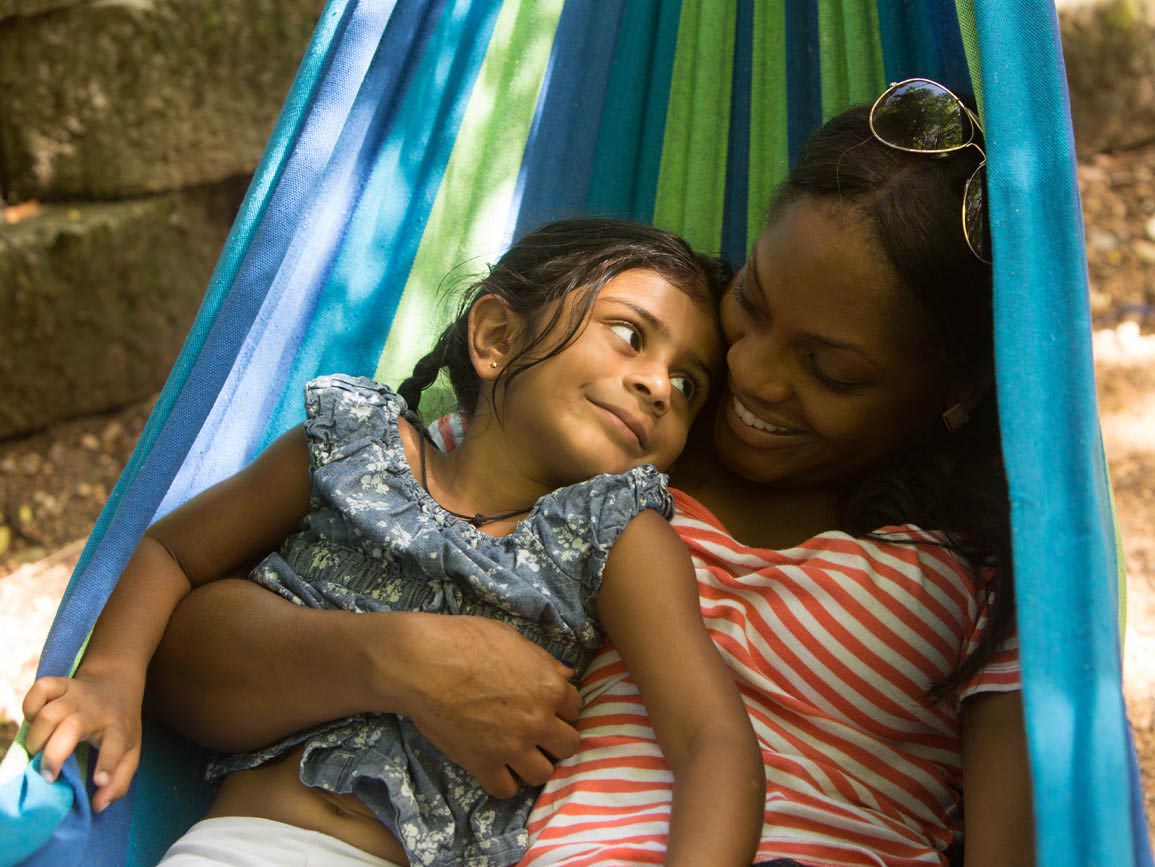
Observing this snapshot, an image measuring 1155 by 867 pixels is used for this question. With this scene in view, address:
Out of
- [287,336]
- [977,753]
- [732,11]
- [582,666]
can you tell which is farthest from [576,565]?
[732,11]

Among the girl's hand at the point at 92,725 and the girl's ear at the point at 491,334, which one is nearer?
the girl's hand at the point at 92,725

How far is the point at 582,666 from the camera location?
57.0 inches

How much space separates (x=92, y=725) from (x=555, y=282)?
0.75 metres

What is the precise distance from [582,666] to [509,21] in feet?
3.60

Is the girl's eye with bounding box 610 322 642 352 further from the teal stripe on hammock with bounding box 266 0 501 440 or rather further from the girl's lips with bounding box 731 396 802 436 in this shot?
the teal stripe on hammock with bounding box 266 0 501 440

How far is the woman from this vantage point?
1284 mm

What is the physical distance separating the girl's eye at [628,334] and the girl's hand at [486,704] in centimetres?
40

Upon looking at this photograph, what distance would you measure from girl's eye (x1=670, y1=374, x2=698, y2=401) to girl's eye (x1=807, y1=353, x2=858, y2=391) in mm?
173

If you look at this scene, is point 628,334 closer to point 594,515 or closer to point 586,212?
point 594,515

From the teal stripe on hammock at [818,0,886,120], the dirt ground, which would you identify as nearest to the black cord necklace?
the teal stripe on hammock at [818,0,886,120]

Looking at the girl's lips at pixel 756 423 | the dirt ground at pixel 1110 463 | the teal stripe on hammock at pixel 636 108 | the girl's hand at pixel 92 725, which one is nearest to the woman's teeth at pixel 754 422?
the girl's lips at pixel 756 423

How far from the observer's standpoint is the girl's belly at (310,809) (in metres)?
1.33

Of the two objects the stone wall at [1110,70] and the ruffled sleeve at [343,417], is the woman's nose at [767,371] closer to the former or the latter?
the ruffled sleeve at [343,417]

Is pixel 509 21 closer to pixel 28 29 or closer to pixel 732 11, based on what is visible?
pixel 732 11
